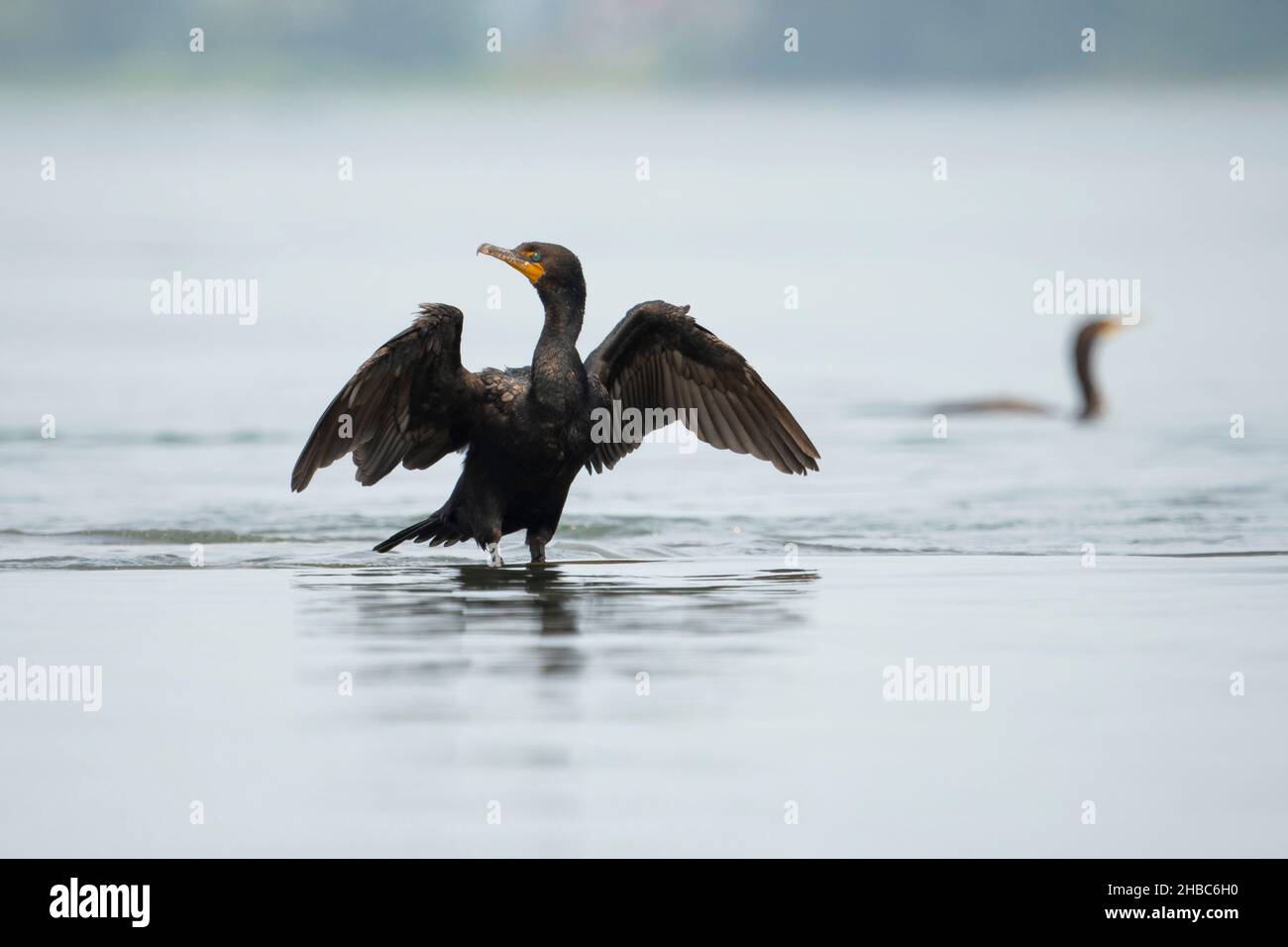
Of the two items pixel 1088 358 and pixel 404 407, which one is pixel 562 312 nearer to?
pixel 404 407

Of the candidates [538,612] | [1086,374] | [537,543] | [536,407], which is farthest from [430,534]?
[1086,374]

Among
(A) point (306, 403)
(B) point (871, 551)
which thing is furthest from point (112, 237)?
(B) point (871, 551)

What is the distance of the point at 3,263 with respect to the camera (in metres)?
36.8

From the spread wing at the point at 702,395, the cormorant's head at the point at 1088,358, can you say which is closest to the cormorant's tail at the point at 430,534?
the spread wing at the point at 702,395

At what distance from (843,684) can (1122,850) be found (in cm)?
201

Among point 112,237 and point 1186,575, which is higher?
point 112,237

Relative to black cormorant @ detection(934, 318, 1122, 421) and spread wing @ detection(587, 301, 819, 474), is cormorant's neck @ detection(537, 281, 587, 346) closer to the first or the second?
spread wing @ detection(587, 301, 819, 474)

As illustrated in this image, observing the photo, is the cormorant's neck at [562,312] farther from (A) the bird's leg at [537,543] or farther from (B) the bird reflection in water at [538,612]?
(B) the bird reflection in water at [538,612]

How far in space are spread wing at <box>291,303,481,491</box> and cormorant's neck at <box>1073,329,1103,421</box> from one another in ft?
33.7

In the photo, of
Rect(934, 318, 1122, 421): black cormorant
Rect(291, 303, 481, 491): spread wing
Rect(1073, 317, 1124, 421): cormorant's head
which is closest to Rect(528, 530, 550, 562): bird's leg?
Rect(291, 303, 481, 491): spread wing

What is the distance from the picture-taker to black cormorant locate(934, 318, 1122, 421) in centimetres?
2008

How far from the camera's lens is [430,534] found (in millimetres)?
11781

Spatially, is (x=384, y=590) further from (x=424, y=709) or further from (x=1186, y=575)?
(x=1186, y=575)

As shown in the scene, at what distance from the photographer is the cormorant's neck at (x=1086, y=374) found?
20.6m
